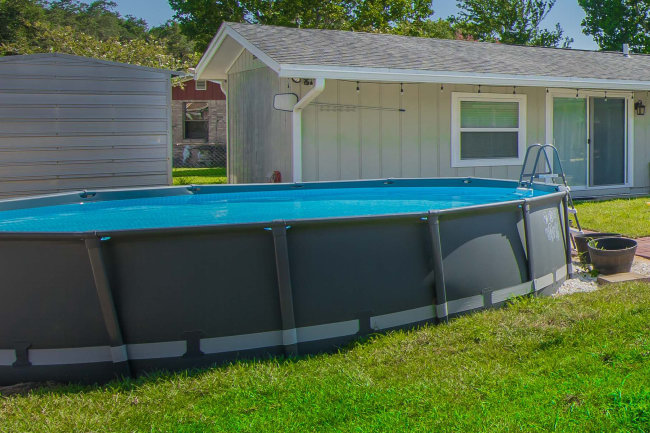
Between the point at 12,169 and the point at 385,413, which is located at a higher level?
the point at 12,169

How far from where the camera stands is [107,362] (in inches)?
126

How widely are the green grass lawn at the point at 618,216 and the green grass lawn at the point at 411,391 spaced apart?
4.25 metres

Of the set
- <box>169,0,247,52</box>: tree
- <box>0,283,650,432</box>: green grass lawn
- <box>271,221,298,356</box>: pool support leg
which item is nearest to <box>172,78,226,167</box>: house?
<box>169,0,247,52</box>: tree

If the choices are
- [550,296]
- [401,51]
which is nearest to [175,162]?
[401,51]

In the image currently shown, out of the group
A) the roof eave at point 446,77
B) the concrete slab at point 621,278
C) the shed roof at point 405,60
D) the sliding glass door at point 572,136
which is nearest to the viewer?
the concrete slab at point 621,278

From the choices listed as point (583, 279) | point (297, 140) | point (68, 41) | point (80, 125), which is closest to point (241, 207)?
point (297, 140)

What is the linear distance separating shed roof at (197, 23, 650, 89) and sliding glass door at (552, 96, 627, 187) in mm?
610

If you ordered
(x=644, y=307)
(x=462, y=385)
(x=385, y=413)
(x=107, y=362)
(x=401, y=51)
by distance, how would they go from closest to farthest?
1. (x=385, y=413)
2. (x=462, y=385)
3. (x=107, y=362)
4. (x=644, y=307)
5. (x=401, y=51)

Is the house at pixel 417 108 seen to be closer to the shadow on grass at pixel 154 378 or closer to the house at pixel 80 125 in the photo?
the house at pixel 80 125

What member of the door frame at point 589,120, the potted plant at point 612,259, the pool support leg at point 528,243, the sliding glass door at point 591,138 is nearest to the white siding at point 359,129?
the door frame at point 589,120

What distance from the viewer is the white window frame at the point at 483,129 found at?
10062 mm

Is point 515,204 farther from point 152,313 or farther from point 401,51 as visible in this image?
point 401,51

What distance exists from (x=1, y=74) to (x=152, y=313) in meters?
6.45

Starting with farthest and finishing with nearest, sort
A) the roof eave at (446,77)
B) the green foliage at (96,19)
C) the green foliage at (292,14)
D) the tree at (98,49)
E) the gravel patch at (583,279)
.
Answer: the green foliage at (96,19), the green foliage at (292,14), the tree at (98,49), the roof eave at (446,77), the gravel patch at (583,279)
